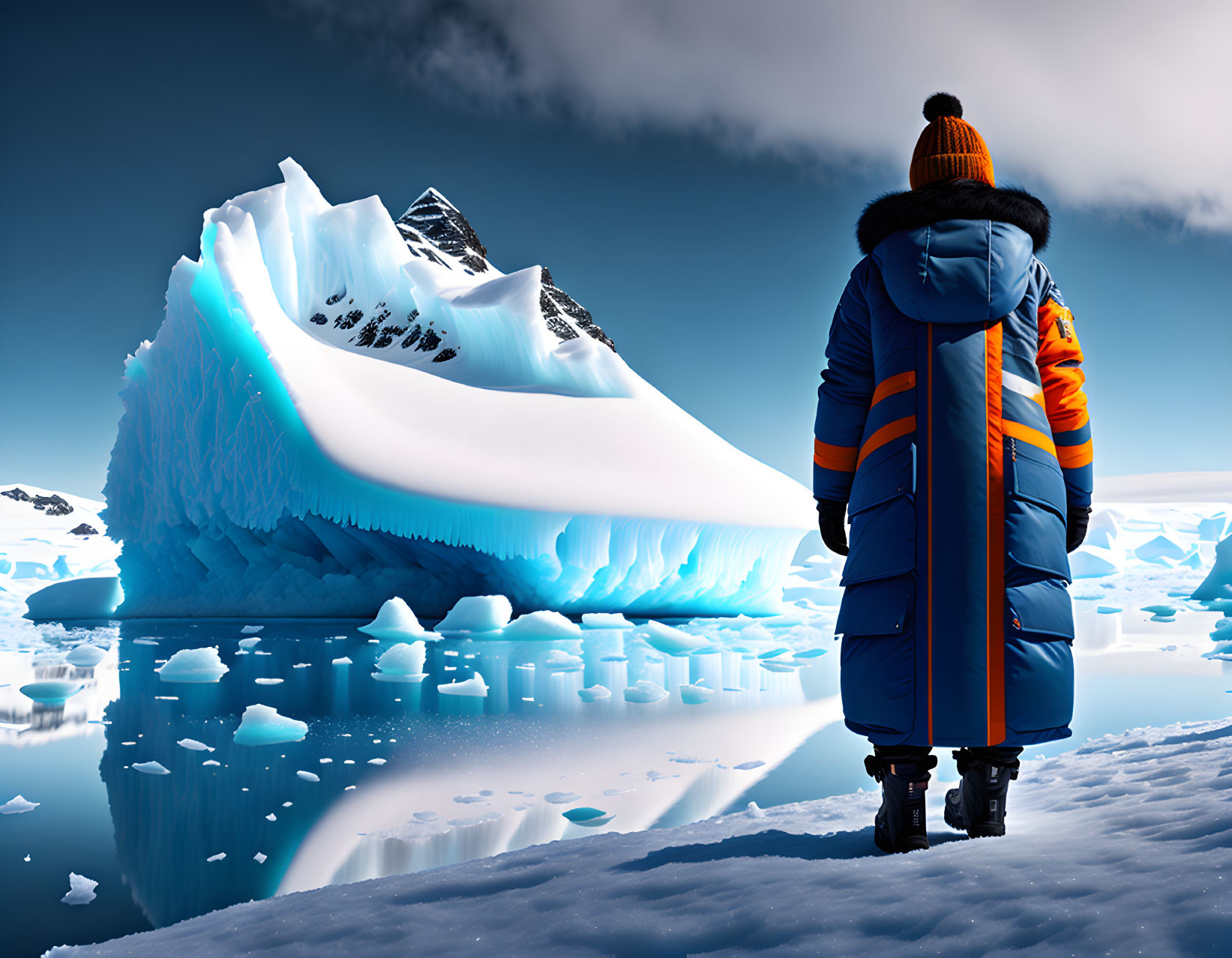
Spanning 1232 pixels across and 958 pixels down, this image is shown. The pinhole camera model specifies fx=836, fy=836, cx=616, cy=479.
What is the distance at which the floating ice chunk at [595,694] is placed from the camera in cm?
499

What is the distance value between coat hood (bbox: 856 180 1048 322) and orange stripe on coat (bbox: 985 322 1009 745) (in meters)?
0.11

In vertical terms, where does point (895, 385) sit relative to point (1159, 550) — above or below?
below

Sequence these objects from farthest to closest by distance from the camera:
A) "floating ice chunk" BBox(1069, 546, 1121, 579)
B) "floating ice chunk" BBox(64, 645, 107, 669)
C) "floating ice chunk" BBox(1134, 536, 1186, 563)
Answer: "floating ice chunk" BBox(1134, 536, 1186, 563) → "floating ice chunk" BBox(1069, 546, 1121, 579) → "floating ice chunk" BBox(64, 645, 107, 669)

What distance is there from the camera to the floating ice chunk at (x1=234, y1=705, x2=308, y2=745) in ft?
12.2

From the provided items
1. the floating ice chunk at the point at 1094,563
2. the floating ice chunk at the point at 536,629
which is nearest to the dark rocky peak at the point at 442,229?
the floating ice chunk at the point at 536,629

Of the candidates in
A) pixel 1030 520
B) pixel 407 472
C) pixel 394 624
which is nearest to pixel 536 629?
pixel 394 624

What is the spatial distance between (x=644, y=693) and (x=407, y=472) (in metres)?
6.03

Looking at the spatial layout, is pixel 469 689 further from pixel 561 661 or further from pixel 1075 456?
pixel 1075 456

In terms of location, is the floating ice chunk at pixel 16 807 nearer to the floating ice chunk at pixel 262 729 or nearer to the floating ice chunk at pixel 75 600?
the floating ice chunk at pixel 262 729

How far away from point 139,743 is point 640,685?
2629mm

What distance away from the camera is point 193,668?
567cm

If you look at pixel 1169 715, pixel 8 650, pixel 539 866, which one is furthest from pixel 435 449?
pixel 539 866

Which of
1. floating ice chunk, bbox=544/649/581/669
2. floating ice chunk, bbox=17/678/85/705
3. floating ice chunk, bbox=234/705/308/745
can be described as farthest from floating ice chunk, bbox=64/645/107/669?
floating ice chunk, bbox=234/705/308/745

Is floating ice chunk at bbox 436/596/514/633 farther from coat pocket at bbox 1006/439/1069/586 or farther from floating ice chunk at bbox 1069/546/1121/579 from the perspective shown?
floating ice chunk at bbox 1069/546/1121/579
